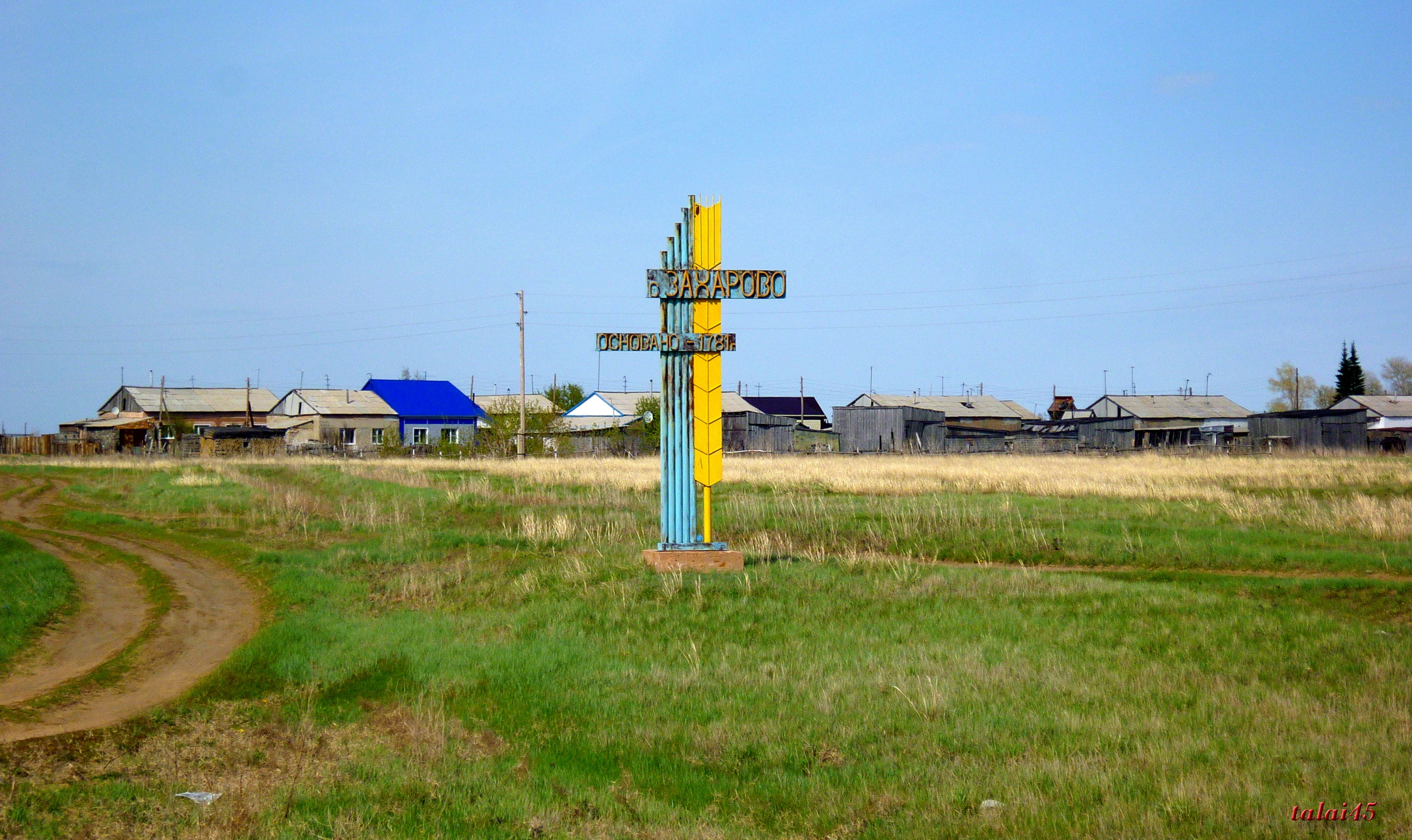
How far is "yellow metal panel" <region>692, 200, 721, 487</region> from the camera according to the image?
1695cm

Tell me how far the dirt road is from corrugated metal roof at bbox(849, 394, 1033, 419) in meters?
95.1

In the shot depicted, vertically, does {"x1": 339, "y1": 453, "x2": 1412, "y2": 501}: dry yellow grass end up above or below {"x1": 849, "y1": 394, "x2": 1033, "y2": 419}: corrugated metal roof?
below

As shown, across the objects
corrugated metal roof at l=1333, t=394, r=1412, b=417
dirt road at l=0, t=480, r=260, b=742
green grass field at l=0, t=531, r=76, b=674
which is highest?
corrugated metal roof at l=1333, t=394, r=1412, b=417

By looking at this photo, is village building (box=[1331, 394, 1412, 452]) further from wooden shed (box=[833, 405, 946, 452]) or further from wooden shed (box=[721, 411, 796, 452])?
wooden shed (box=[721, 411, 796, 452])

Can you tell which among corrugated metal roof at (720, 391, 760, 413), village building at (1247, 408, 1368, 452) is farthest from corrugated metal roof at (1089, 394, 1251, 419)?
corrugated metal roof at (720, 391, 760, 413)

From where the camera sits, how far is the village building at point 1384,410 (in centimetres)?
7650

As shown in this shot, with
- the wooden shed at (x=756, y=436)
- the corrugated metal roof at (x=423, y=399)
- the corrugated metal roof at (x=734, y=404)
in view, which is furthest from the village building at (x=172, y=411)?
the corrugated metal roof at (x=734, y=404)

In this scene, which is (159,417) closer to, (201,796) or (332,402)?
(332,402)

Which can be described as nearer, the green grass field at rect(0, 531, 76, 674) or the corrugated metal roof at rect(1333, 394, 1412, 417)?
the green grass field at rect(0, 531, 76, 674)

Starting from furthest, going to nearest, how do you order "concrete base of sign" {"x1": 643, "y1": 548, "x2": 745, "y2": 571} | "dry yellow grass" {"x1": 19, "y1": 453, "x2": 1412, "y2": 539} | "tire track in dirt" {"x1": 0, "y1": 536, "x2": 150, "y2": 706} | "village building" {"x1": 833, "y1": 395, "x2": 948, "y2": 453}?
"village building" {"x1": 833, "y1": 395, "x2": 948, "y2": 453}, "dry yellow grass" {"x1": 19, "y1": 453, "x2": 1412, "y2": 539}, "concrete base of sign" {"x1": 643, "y1": 548, "x2": 745, "y2": 571}, "tire track in dirt" {"x1": 0, "y1": 536, "x2": 150, "y2": 706}

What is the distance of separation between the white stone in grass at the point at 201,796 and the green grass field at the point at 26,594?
547 centimetres

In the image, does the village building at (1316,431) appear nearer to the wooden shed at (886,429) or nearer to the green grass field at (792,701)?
the wooden shed at (886,429)

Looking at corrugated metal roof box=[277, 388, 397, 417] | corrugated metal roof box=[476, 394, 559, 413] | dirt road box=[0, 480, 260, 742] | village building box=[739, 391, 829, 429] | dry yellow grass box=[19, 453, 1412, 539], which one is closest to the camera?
dirt road box=[0, 480, 260, 742]

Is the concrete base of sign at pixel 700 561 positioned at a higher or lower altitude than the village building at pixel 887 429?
lower
